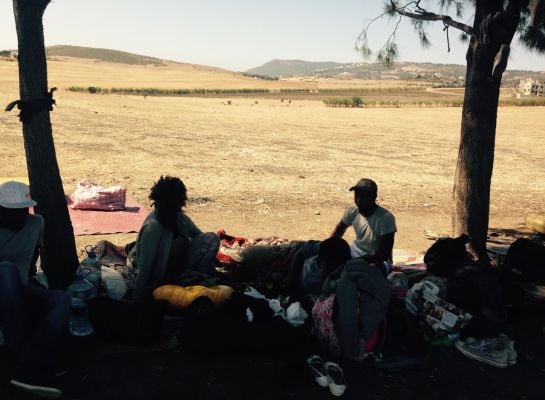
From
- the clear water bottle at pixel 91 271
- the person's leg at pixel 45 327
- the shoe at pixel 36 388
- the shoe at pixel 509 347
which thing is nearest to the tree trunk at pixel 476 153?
the shoe at pixel 509 347

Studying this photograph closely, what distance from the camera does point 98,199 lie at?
8.41 meters

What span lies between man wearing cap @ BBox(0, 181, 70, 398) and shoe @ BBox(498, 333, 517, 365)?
3609 millimetres

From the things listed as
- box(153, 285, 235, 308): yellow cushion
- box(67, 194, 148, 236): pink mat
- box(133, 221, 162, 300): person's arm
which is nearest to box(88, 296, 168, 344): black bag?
box(153, 285, 235, 308): yellow cushion

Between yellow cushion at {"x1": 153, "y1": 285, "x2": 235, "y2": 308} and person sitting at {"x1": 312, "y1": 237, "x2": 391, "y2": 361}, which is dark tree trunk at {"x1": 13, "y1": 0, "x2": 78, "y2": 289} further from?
person sitting at {"x1": 312, "y1": 237, "x2": 391, "y2": 361}

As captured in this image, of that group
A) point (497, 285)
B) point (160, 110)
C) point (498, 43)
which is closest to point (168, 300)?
point (497, 285)

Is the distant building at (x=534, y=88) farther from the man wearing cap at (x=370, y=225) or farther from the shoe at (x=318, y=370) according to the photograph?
the shoe at (x=318, y=370)

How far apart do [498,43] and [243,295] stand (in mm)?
4355

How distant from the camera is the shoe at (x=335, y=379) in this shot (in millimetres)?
3799

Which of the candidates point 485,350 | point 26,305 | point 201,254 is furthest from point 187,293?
point 485,350

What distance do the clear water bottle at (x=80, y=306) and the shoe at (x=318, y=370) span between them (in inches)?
71.3

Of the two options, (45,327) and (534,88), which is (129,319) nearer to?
(45,327)

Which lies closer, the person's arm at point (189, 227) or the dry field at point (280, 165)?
the person's arm at point (189, 227)

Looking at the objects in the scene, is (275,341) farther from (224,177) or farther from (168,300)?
(224,177)

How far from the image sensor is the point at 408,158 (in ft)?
56.9
